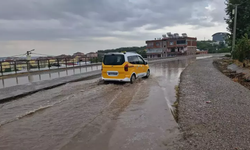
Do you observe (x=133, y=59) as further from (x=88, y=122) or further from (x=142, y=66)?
(x=88, y=122)

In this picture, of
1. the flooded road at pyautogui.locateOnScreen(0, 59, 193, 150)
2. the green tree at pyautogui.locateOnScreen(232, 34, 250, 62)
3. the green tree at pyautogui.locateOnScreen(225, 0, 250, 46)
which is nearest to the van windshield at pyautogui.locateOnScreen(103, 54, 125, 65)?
the flooded road at pyautogui.locateOnScreen(0, 59, 193, 150)

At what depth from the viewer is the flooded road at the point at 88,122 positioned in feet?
13.4

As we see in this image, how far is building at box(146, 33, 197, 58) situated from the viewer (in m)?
74.0

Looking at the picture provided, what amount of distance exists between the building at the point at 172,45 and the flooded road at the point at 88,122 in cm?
6918

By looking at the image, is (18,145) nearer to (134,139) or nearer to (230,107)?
(134,139)

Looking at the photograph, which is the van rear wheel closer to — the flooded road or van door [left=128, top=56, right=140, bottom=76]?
van door [left=128, top=56, right=140, bottom=76]

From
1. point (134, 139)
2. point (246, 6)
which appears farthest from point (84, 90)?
point (246, 6)

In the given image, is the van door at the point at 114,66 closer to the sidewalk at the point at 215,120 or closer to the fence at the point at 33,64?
the sidewalk at the point at 215,120

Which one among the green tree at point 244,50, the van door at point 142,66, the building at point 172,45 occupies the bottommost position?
the van door at point 142,66

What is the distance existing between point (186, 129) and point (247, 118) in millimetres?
1751

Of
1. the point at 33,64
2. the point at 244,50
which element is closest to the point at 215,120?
the point at 244,50

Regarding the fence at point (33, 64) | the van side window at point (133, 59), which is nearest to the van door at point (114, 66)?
the van side window at point (133, 59)

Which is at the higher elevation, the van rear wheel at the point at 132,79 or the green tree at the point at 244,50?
the green tree at the point at 244,50

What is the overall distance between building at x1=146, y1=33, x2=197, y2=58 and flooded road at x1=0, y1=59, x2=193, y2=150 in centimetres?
6918
